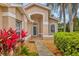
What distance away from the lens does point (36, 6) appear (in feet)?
18.2

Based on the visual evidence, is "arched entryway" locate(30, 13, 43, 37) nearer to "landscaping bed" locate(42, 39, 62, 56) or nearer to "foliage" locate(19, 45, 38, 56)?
"landscaping bed" locate(42, 39, 62, 56)

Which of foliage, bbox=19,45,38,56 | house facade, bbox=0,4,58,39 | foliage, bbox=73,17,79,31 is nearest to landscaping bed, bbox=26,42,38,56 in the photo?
foliage, bbox=19,45,38,56

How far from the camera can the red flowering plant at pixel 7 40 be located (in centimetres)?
509

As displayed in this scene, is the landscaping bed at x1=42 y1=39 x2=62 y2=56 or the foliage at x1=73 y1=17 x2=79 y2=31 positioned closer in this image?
the foliage at x1=73 y1=17 x2=79 y2=31

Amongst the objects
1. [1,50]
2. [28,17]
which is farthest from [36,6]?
[1,50]

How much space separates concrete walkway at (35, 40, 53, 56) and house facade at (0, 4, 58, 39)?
17cm

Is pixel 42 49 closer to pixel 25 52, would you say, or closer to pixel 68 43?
pixel 25 52

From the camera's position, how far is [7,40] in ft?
16.6

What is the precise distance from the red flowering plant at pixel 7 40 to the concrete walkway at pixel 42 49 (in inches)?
21.1

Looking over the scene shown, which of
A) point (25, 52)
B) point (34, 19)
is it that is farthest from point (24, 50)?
point (34, 19)

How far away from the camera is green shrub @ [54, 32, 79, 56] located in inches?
215

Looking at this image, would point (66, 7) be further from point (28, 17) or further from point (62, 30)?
point (28, 17)

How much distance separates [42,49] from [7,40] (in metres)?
0.94

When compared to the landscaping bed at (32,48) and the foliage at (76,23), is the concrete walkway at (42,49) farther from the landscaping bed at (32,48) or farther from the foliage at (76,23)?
the foliage at (76,23)
